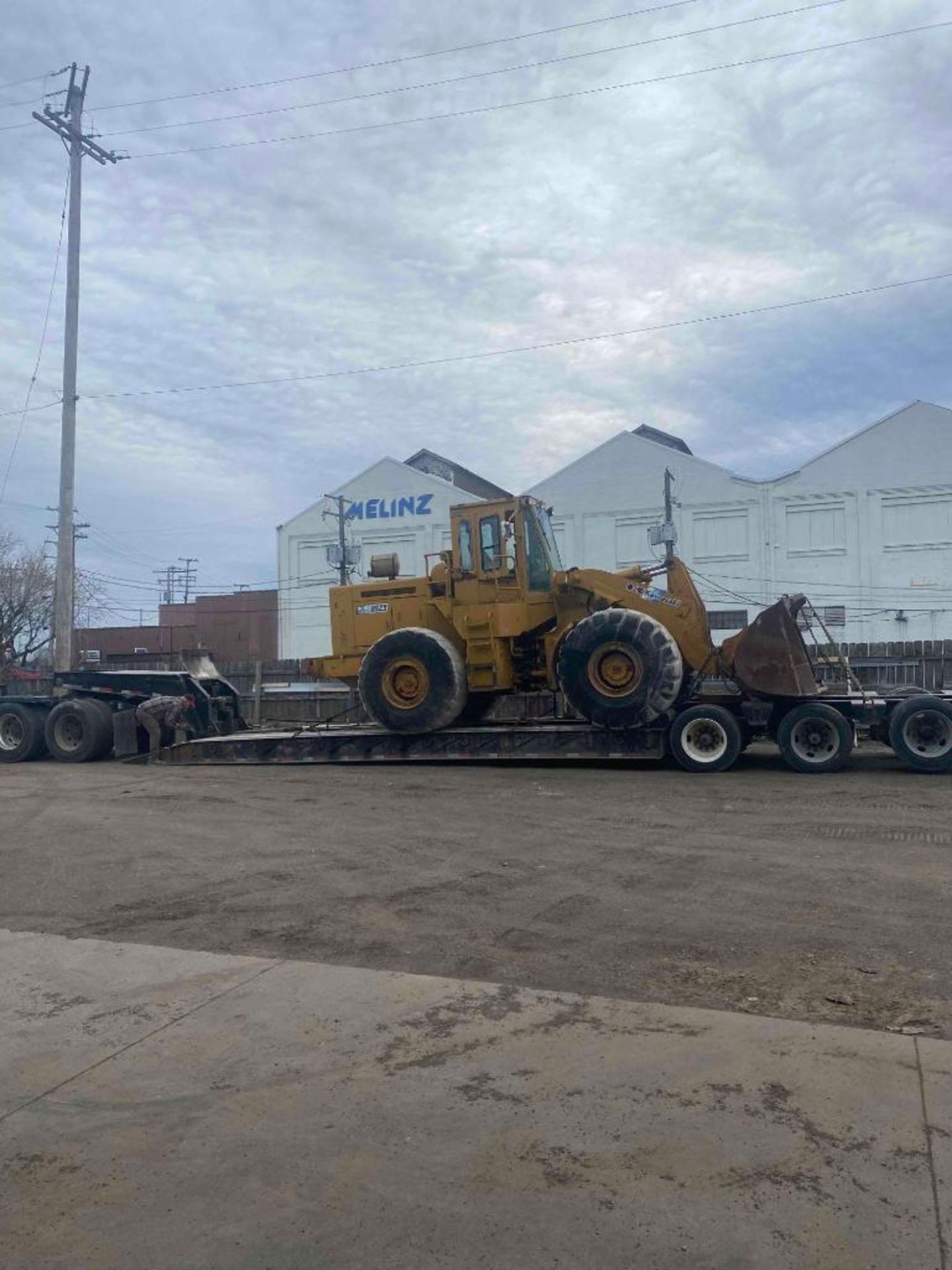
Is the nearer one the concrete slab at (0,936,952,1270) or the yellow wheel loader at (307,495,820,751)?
the concrete slab at (0,936,952,1270)

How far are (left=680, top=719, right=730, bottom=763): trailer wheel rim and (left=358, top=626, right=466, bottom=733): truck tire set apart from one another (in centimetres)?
325

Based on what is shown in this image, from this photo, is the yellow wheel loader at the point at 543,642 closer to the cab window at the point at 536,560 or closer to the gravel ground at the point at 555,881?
the cab window at the point at 536,560

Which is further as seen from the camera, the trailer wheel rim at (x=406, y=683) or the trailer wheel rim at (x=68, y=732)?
the trailer wheel rim at (x=68, y=732)

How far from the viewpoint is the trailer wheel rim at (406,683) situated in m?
15.6

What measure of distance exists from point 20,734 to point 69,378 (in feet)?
30.7

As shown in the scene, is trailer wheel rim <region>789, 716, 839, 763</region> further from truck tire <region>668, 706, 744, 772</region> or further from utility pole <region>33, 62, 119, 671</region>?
utility pole <region>33, 62, 119, 671</region>

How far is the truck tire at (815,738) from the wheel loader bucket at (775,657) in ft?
0.90

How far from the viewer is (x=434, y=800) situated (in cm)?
1266

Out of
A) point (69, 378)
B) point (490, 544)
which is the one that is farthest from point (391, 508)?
point (490, 544)

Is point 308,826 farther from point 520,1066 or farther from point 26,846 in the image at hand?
point 520,1066

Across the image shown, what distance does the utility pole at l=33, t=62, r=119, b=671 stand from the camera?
78.3 ft

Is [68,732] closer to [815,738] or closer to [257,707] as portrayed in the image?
[257,707]

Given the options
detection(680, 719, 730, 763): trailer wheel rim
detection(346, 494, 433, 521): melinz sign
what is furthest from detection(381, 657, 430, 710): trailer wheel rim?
detection(346, 494, 433, 521): melinz sign

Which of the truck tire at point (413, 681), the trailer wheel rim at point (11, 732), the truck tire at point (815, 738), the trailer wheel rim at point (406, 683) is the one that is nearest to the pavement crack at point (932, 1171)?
the truck tire at point (815, 738)
